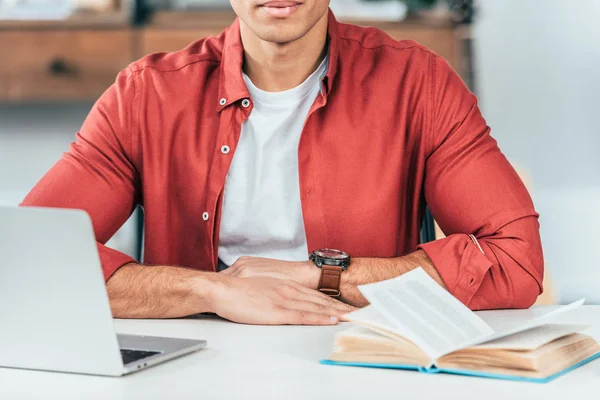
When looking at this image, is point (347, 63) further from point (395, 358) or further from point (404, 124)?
point (395, 358)

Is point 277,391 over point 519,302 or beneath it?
over

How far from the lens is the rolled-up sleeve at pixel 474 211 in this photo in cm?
153

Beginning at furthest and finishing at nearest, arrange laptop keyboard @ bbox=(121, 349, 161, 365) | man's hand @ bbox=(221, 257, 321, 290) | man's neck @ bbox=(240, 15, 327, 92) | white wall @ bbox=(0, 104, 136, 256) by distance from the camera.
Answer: white wall @ bbox=(0, 104, 136, 256), man's neck @ bbox=(240, 15, 327, 92), man's hand @ bbox=(221, 257, 321, 290), laptop keyboard @ bbox=(121, 349, 161, 365)

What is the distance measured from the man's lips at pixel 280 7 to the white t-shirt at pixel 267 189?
0.17 meters

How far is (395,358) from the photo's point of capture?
3.44 feet

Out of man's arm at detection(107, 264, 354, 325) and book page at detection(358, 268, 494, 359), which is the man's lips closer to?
man's arm at detection(107, 264, 354, 325)

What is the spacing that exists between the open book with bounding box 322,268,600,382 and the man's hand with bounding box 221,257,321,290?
37 centimetres

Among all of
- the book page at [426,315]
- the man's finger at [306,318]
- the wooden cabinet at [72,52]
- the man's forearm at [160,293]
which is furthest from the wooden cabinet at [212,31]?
the book page at [426,315]

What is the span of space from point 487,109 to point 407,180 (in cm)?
193

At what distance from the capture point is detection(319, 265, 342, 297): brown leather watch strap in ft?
→ 4.99

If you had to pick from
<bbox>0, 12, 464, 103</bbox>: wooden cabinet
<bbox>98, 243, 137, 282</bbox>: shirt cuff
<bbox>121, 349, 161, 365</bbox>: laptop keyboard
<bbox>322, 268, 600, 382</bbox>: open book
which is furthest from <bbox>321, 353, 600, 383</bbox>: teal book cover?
<bbox>0, 12, 464, 103</bbox>: wooden cabinet

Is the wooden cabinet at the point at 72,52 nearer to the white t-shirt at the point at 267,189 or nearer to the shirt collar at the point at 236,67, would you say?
the shirt collar at the point at 236,67

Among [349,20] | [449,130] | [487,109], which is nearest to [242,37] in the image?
[449,130]

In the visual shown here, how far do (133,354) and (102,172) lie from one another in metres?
0.74
